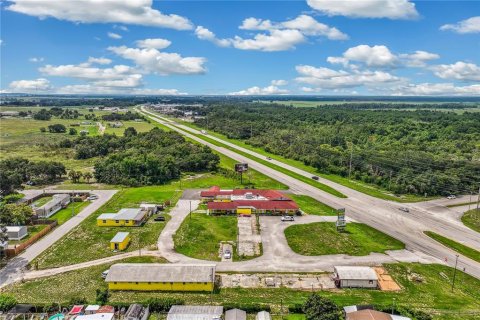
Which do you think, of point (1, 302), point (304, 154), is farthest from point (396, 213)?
point (1, 302)

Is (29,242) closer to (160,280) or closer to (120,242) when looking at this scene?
(120,242)

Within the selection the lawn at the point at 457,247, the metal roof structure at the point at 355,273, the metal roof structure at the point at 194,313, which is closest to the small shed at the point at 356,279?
the metal roof structure at the point at 355,273

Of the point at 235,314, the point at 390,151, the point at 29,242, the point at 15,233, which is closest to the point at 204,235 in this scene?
the point at 235,314

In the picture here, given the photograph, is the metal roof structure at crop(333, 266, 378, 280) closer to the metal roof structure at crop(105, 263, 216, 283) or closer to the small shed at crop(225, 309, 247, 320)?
the small shed at crop(225, 309, 247, 320)

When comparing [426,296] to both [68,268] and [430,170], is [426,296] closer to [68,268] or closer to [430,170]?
[68,268]

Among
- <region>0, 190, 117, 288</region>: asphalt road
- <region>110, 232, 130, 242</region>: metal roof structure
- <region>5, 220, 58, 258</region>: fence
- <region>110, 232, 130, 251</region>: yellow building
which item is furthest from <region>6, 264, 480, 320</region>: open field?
<region>5, 220, 58, 258</region>: fence

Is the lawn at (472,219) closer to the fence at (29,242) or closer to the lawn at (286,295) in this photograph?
the lawn at (286,295)
